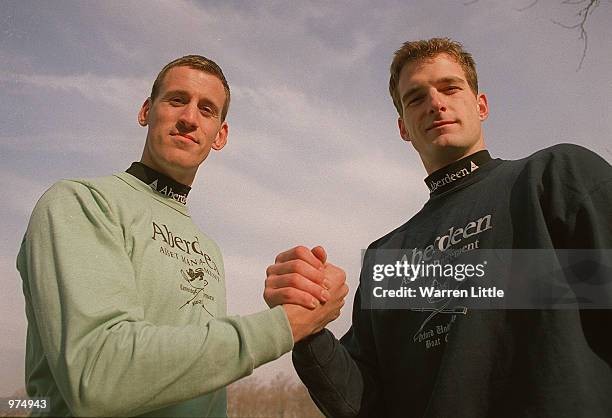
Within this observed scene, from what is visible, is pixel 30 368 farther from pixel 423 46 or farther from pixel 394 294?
pixel 423 46

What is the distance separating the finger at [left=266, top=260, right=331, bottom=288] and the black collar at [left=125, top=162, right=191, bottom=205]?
43.5 inches

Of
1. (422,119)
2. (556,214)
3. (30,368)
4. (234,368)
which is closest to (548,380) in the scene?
(556,214)

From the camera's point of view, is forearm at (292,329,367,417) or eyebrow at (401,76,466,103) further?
eyebrow at (401,76,466,103)

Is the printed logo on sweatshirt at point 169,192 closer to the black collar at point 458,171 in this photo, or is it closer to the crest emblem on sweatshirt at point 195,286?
the crest emblem on sweatshirt at point 195,286

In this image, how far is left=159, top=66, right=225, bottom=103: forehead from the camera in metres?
3.43

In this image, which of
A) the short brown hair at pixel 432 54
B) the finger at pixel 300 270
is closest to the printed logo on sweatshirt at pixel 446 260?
the finger at pixel 300 270

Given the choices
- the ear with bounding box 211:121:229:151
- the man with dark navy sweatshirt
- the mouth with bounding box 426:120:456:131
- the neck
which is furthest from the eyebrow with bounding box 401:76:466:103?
the ear with bounding box 211:121:229:151

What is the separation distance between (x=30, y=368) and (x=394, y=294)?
2.28 metres

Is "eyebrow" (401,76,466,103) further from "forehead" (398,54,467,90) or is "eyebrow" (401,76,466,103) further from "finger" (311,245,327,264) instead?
"finger" (311,245,327,264)

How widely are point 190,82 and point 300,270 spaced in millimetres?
1654

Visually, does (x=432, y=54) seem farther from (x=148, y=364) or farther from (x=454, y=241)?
(x=148, y=364)

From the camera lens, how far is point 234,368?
200 cm

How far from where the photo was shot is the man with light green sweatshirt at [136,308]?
6.15ft
